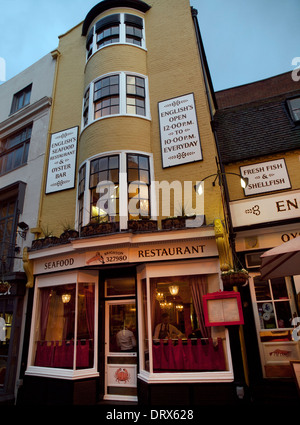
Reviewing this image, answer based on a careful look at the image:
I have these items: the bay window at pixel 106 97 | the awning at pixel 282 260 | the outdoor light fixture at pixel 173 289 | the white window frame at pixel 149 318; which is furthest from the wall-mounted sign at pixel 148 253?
the bay window at pixel 106 97

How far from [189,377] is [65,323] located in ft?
12.6

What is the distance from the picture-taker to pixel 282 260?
487cm

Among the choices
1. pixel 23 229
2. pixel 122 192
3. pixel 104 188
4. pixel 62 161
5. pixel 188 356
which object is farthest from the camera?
pixel 62 161

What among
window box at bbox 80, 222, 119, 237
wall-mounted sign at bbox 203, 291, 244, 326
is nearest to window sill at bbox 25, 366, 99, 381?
wall-mounted sign at bbox 203, 291, 244, 326

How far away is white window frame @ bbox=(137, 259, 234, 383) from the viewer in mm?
6367

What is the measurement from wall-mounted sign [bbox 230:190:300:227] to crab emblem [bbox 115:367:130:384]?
5.08 meters

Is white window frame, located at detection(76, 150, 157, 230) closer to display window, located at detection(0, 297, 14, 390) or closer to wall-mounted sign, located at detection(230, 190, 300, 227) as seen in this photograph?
wall-mounted sign, located at detection(230, 190, 300, 227)

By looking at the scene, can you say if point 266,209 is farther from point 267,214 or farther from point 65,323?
point 65,323

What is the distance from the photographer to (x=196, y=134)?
28.4 ft

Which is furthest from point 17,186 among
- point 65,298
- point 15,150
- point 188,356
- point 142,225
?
point 188,356

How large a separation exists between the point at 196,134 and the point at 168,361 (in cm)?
636

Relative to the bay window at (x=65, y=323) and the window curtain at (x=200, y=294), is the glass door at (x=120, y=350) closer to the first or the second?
the bay window at (x=65, y=323)
